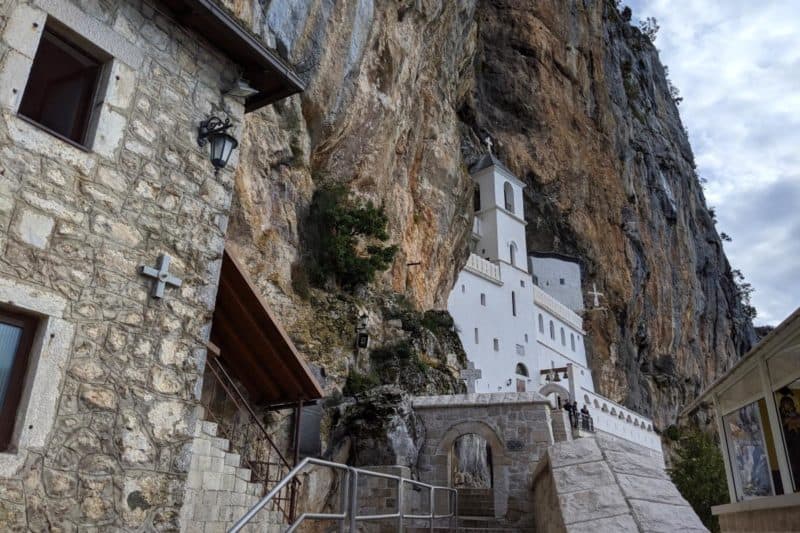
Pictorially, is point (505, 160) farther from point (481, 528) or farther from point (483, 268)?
point (481, 528)

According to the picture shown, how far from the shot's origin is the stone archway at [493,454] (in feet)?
33.9

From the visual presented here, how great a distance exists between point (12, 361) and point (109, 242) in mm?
1037

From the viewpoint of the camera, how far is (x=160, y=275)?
4926mm

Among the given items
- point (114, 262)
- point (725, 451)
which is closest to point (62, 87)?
point (114, 262)

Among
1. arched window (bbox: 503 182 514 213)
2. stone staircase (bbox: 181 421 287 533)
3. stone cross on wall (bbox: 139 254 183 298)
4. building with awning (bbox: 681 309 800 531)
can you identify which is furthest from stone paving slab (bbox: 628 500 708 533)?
arched window (bbox: 503 182 514 213)

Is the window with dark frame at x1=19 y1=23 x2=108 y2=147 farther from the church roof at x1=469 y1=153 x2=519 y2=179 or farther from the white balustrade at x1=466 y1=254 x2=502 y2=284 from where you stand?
the church roof at x1=469 y1=153 x2=519 y2=179

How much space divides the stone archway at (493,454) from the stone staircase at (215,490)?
4078mm

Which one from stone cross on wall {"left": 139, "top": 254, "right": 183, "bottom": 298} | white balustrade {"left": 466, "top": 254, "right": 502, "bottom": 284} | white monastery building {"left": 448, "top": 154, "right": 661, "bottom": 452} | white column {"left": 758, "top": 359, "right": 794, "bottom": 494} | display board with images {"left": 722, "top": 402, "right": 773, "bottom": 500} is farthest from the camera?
white balustrade {"left": 466, "top": 254, "right": 502, "bottom": 284}

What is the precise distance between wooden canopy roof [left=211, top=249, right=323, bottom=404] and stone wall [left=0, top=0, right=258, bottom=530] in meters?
2.41

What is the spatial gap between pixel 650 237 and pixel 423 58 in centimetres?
2798

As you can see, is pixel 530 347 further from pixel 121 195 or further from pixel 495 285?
pixel 121 195

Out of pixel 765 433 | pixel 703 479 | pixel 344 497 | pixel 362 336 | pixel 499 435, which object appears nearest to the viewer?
pixel 344 497

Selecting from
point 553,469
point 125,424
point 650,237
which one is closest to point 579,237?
point 650,237

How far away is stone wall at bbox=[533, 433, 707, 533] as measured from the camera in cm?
506
